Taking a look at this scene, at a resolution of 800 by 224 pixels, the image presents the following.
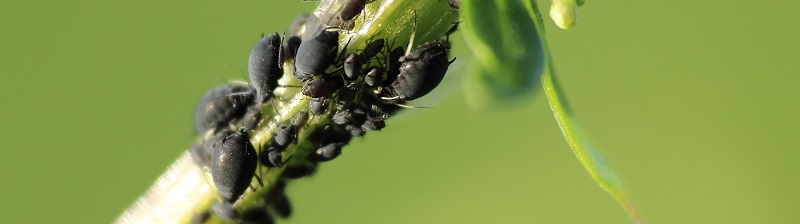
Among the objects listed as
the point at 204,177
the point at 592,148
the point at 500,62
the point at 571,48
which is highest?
the point at 500,62

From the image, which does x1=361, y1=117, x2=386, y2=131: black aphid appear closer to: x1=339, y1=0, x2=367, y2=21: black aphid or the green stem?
the green stem

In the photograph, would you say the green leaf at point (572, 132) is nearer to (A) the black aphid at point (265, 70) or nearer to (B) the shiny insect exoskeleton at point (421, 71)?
(B) the shiny insect exoskeleton at point (421, 71)

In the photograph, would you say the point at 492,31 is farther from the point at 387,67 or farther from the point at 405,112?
the point at 405,112

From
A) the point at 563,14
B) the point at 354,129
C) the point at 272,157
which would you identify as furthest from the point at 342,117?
the point at 563,14

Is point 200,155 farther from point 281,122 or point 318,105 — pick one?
point 318,105

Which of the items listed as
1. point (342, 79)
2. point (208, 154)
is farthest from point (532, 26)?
point (208, 154)

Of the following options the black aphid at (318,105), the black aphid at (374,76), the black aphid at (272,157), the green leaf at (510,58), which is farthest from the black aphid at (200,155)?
the green leaf at (510,58)
